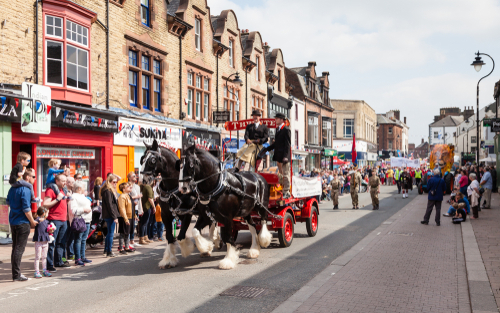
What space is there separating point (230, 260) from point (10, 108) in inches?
321

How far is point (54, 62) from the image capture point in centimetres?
1401

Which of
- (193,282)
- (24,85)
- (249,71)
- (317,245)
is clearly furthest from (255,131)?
(249,71)

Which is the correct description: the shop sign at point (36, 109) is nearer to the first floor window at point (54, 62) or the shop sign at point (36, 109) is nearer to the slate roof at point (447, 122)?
the first floor window at point (54, 62)

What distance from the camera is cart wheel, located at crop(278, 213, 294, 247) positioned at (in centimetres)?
994

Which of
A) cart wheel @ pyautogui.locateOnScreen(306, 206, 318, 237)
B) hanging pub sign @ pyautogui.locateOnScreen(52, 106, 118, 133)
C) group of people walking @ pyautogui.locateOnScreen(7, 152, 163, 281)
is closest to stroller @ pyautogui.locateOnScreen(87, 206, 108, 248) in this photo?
group of people walking @ pyautogui.locateOnScreen(7, 152, 163, 281)

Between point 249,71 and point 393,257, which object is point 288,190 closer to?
point 393,257

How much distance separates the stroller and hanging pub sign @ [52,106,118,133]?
5021 millimetres

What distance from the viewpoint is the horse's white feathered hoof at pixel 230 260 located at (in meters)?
7.80

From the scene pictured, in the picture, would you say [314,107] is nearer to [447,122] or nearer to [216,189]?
[216,189]

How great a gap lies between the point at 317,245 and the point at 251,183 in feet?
9.44

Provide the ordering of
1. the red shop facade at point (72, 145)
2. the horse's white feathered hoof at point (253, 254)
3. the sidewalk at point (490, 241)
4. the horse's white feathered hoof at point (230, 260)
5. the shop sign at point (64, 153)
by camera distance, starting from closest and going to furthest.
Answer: the sidewalk at point (490, 241)
the horse's white feathered hoof at point (230, 260)
the horse's white feathered hoof at point (253, 254)
the red shop facade at point (72, 145)
the shop sign at point (64, 153)

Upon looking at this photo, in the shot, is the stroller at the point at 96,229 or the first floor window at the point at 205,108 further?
the first floor window at the point at 205,108

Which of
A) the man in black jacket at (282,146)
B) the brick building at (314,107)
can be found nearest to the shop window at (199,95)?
the man in black jacket at (282,146)

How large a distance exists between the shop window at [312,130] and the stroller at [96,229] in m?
35.0
